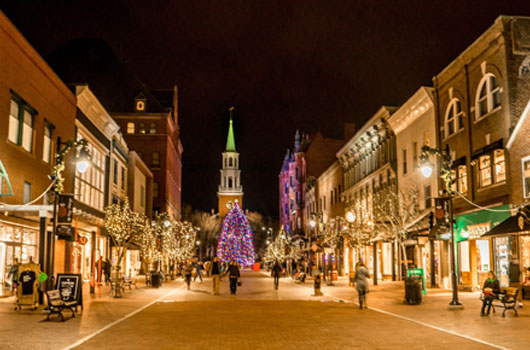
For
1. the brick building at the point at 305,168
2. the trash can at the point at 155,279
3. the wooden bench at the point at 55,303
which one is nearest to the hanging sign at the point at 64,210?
the wooden bench at the point at 55,303

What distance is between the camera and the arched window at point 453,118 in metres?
31.3

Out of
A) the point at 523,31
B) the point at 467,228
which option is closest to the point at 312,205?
the point at 467,228

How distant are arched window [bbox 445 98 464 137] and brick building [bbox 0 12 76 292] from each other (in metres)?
19.8

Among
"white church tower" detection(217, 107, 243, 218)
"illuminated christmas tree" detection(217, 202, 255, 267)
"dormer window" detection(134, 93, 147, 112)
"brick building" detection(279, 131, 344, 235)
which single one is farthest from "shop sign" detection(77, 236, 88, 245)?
"white church tower" detection(217, 107, 243, 218)

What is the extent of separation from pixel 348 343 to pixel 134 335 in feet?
16.0

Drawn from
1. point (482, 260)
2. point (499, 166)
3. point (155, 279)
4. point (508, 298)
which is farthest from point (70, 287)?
point (482, 260)

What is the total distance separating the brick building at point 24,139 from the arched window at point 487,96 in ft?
62.4

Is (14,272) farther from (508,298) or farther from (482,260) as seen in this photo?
(482,260)

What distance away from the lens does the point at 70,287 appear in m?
19.5

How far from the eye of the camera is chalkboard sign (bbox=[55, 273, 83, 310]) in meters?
19.4

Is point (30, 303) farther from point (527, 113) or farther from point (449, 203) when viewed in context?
point (527, 113)

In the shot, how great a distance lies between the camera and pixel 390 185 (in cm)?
4359

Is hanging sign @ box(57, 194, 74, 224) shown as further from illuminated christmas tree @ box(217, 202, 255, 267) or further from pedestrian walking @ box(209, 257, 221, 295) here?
illuminated christmas tree @ box(217, 202, 255, 267)

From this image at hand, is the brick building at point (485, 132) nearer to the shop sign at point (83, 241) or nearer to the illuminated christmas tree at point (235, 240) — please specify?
the shop sign at point (83, 241)
